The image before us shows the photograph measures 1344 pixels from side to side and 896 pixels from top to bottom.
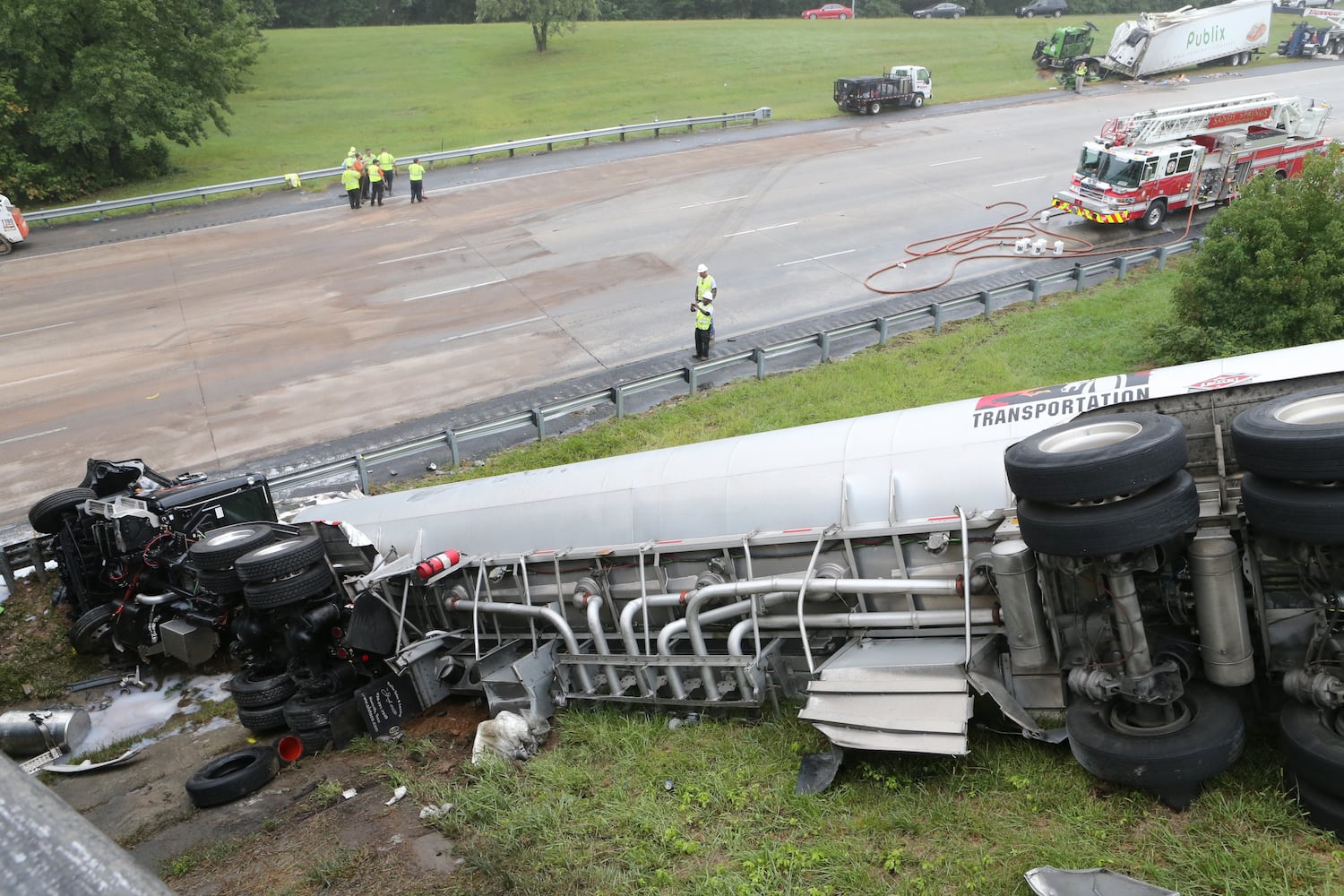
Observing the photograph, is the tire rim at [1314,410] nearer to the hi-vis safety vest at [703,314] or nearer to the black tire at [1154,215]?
the hi-vis safety vest at [703,314]

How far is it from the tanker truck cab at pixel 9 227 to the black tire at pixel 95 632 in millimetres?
21884

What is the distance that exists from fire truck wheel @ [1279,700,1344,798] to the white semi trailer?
44282mm

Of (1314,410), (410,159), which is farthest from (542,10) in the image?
(1314,410)

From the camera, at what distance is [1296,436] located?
5637 mm

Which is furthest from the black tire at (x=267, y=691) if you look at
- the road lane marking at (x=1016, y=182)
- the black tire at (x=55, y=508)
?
the road lane marking at (x=1016, y=182)

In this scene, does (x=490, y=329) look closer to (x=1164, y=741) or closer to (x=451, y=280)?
(x=451, y=280)

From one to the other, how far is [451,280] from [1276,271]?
16.7 meters

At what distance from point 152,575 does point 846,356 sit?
38.3 feet

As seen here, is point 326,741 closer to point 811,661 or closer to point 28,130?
point 811,661

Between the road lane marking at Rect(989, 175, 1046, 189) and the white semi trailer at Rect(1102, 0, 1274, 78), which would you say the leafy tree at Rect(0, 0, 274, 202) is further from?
the white semi trailer at Rect(1102, 0, 1274, 78)

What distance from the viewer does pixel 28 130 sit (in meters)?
36.0

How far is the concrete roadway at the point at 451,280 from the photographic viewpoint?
760 inches

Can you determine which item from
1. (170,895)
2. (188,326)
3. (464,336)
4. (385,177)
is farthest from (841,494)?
(385,177)

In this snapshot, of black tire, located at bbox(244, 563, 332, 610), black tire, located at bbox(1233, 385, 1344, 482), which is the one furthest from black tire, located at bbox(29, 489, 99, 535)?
black tire, located at bbox(1233, 385, 1344, 482)
